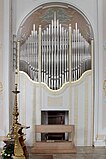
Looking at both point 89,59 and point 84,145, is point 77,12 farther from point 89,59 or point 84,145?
point 84,145

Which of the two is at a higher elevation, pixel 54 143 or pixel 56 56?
pixel 56 56

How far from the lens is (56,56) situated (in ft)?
22.6

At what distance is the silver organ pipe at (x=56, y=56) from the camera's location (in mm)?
6891

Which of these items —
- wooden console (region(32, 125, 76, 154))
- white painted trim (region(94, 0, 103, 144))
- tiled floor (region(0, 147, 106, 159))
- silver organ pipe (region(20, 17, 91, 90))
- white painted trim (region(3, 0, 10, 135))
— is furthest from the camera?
silver organ pipe (region(20, 17, 91, 90))

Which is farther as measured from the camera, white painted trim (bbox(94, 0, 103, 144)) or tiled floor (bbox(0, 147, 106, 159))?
white painted trim (bbox(94, 0, 103, 144))

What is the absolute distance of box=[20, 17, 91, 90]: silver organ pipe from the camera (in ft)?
22.6

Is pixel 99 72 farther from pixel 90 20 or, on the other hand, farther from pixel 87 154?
pixel 87 154

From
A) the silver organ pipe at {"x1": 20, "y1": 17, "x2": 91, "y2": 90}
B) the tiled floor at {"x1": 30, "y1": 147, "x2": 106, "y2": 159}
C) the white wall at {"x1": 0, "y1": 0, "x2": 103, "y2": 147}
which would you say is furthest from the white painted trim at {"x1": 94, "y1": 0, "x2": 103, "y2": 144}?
the tiled floor at {"x1": 30, "y1": 147, "x2": 106, "y2": 159}

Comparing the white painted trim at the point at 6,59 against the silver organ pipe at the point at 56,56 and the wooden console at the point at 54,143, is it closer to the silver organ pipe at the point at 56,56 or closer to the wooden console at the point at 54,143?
the silver organ pipe at the point at 56,56

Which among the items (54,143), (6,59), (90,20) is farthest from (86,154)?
(90,20)

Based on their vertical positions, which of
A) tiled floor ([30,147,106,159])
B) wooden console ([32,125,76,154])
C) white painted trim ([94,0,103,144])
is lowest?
tiled floor ([30,147,106,159])

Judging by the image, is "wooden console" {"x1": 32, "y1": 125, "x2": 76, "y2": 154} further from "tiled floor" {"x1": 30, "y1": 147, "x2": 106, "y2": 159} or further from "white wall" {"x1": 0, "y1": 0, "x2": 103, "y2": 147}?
"white wall" {"x1": 0, "y1": 0, "x2": 103, "y2": 147}

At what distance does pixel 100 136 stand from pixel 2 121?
65.8 inches

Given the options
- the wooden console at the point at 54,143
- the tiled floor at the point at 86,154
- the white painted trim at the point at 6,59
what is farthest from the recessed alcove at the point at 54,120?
the white painted trim at the point at 6,59
